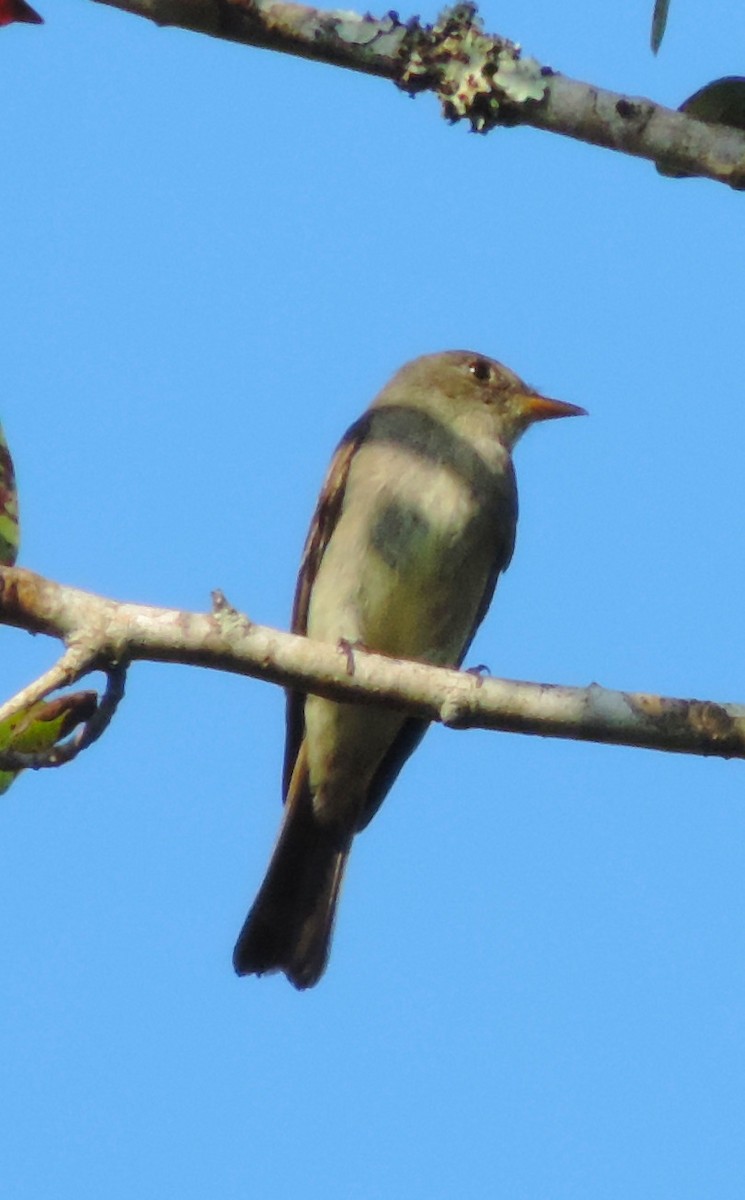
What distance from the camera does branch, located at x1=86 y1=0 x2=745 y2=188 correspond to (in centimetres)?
345

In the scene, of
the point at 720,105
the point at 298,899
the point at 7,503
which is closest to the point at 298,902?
the point at 298,899

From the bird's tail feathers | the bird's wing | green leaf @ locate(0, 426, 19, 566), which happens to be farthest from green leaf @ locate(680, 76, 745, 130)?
the bird's tail feathers

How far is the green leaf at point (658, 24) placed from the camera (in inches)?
137

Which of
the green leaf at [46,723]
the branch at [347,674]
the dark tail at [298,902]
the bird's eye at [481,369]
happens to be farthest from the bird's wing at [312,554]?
the green leaf at [46,723]

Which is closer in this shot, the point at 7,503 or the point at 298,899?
the point at 7,503

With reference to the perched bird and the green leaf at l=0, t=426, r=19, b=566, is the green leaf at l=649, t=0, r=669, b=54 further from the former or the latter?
the perched bird

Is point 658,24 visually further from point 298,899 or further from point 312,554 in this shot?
point 298,899

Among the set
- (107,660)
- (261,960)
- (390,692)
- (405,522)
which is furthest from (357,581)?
(107,660)

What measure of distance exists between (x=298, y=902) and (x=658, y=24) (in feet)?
11.2

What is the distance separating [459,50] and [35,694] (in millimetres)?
1689

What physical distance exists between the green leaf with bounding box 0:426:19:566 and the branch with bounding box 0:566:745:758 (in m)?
0.17

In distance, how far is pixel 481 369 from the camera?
671 cm

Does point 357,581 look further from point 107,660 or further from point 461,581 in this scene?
point 107,660

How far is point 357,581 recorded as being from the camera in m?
5.62
